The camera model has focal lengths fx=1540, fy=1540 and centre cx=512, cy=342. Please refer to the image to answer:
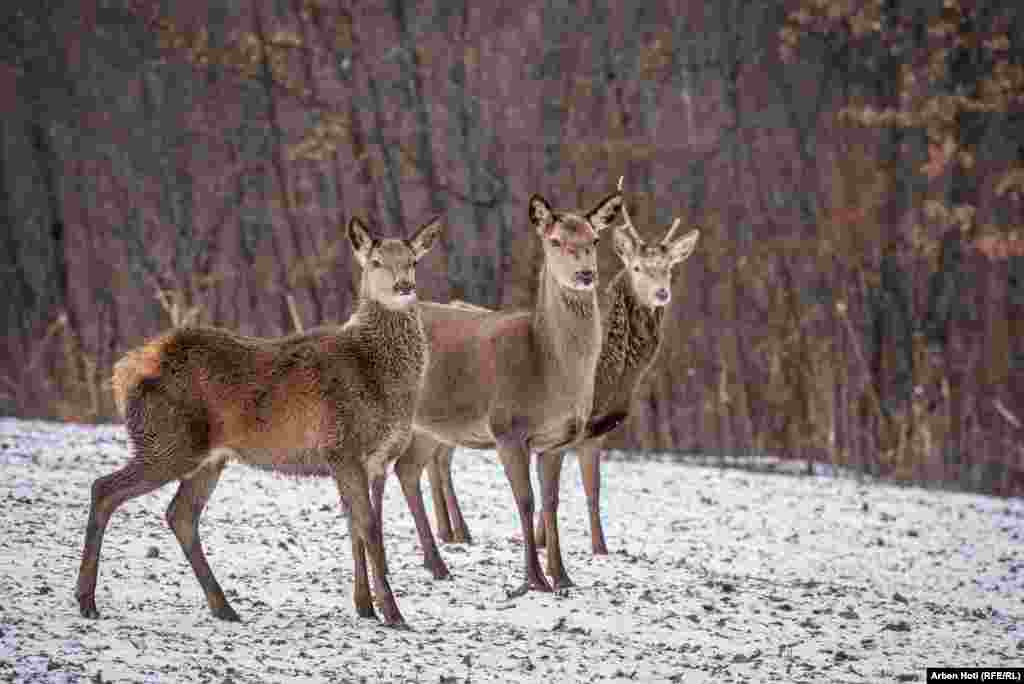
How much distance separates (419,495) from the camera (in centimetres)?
995

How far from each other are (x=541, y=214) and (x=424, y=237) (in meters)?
1.04

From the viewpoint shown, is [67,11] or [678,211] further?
[67,11]

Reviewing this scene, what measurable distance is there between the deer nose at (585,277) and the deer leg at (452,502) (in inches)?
79.4

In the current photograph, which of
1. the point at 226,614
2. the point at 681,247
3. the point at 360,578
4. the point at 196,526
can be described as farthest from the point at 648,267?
the point at 226,614

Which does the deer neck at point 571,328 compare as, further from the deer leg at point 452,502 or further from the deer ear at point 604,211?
the deer leg at point 452,502

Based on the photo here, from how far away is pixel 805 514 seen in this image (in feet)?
44.0

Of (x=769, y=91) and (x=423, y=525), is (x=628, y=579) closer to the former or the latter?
(x=423, y=525)

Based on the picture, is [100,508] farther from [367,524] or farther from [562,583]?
[562,583]

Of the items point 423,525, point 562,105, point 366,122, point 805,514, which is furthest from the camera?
point 366,122

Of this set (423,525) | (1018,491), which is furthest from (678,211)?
(423,525)

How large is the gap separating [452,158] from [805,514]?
927 centimetres

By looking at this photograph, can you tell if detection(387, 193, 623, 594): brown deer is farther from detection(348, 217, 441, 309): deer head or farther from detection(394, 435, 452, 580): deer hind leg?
detection(348, 217, 441, 309): deer head

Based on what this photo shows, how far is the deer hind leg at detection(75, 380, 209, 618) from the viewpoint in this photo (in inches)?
299

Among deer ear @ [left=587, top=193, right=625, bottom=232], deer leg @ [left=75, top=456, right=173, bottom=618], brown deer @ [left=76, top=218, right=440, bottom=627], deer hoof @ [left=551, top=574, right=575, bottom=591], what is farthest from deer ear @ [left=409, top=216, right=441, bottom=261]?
deer hoof @ [left=551, top=574, right=575, bottom=591]
